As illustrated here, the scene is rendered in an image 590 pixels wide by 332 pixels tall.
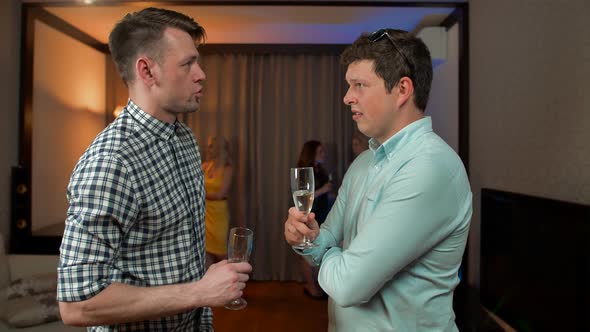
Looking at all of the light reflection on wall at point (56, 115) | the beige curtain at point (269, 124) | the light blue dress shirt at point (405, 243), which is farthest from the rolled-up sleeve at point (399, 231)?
the beige curtain at point (269, 124)

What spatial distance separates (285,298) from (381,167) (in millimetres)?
3492

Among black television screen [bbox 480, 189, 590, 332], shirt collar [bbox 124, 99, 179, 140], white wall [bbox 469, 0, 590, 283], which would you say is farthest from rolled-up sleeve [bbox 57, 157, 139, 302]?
white wall [bbox 469, 0, 590, 283]

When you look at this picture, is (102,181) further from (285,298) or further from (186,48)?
(285,298)

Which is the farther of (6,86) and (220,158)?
(220,158)

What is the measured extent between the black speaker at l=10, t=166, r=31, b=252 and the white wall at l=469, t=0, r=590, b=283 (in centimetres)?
361

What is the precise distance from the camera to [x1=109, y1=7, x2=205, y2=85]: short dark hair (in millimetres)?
1234

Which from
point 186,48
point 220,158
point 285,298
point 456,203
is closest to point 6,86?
point 220,158

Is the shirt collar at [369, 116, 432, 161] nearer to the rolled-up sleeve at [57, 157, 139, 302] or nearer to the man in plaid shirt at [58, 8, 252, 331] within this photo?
the man in plaid shirt at [58, 8, 252, 331]

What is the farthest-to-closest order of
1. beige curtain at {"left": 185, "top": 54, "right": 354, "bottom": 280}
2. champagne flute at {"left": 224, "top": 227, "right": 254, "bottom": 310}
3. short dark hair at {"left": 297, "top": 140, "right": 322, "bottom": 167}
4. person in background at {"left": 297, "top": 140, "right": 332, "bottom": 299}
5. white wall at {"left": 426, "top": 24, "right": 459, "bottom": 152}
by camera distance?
beige curtain at {"left": 185, "top": 54, "right": 354, "bottom": 280}, short dark hair at {"left": 297, "top": 140, "right": 322, "bottom": 167}, person in background at {"left": 297, "top": 140, "right": 332, "bottom": 299}, white wall at {"left": 426, "top": 24, "right": 459, "bottom": 152}, champagne flute at {"left": 224, "top": 227, "right": 254, "bottom": 310}

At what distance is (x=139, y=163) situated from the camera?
112 cm

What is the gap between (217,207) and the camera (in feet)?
14.1

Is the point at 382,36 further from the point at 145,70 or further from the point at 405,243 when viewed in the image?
the point at 145,70

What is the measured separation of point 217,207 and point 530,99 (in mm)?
3026

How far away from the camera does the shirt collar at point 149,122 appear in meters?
1.21
